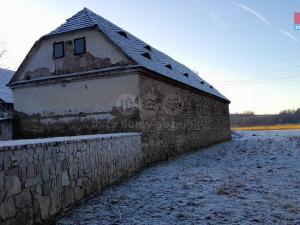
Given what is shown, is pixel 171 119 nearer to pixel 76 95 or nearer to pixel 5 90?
pixel 76 95

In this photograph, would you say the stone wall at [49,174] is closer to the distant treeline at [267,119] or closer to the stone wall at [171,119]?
the stone wall at [171,119]

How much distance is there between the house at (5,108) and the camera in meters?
13.5

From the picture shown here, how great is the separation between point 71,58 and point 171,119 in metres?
5.57

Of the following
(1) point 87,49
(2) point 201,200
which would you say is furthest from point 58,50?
(2) point 201,200

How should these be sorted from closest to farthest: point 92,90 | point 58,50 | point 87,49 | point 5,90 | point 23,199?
point 23,199 → point 92,90 → point 87,49 → point 58,50 → point 5,90

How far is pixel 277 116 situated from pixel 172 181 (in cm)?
7788

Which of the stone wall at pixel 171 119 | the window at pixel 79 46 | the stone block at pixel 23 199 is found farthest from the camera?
the window at pixel 79 46

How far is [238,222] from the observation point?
466cm

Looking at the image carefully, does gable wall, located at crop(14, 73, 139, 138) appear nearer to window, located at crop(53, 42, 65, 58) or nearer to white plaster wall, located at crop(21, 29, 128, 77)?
white plaster wall, located at crop(21, 29, 128, 77)

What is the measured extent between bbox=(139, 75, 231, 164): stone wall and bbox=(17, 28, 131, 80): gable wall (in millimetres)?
1772

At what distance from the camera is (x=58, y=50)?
12945 mm

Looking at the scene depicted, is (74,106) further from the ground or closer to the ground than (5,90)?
closer to the ground

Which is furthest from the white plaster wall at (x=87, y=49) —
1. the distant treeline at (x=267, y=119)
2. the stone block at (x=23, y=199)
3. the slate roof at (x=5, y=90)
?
the distant treeline at (x=267, y=119)

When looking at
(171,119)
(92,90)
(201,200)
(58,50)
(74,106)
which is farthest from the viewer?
(171,119)
